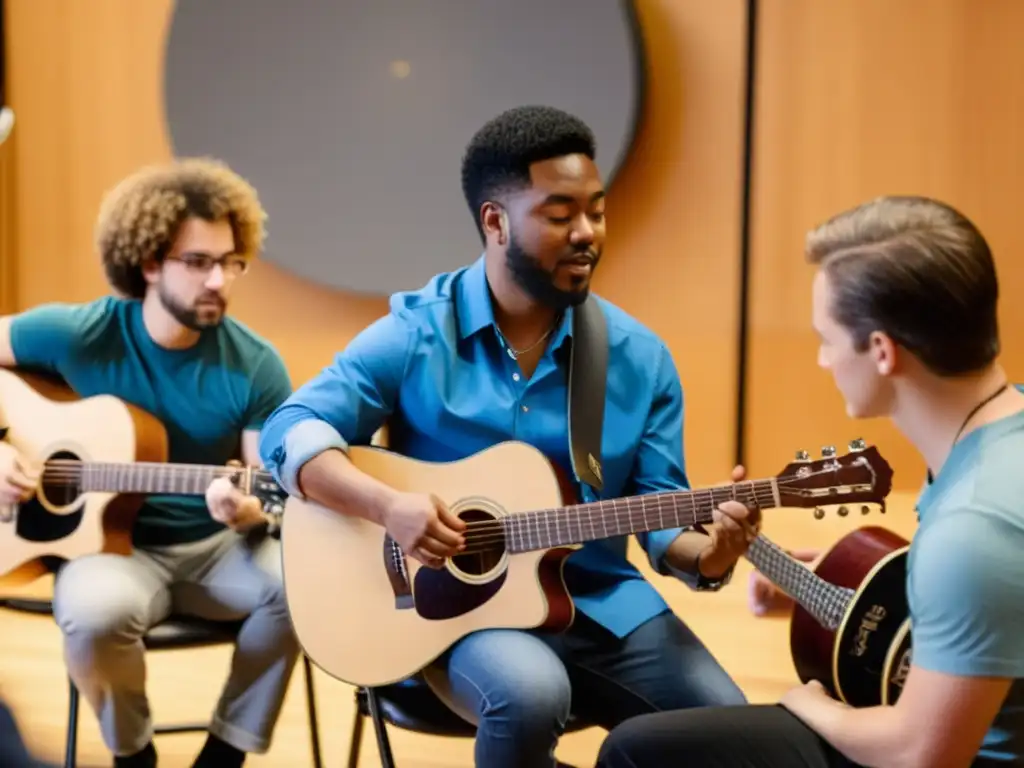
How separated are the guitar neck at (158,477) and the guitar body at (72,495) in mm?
29

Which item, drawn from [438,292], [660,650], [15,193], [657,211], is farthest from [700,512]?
[15,193]

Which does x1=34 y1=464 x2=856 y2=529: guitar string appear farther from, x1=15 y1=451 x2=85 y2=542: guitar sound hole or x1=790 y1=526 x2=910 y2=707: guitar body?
x1=15 y1=451 x2=85 y2=542: guitar sound hole

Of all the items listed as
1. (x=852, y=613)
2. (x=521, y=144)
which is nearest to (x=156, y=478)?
(x=521, y=144)

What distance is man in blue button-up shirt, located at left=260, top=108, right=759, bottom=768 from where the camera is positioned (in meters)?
1.91

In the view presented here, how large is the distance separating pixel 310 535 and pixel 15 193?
9.01ft

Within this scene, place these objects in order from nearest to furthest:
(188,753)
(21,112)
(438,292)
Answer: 1. (438,292)
2. (188,753)
3. (21,112)

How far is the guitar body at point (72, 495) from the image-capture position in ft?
7.79

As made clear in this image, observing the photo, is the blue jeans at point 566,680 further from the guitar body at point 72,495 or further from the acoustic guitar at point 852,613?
the guitar body at point 72,495

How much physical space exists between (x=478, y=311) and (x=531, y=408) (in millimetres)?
205

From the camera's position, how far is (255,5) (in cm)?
368

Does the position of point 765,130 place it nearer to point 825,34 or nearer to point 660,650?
point 825,34

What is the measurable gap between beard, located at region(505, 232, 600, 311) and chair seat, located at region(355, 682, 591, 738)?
0.70m

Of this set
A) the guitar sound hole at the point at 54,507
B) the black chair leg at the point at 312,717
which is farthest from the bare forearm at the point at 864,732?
the guitar sound hole at the point at 54,507

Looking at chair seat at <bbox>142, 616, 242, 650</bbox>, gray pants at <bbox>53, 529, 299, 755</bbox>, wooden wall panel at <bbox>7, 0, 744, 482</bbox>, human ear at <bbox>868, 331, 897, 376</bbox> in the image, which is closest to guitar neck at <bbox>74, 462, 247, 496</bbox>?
gray pants at <bbox>53, 529, 299, 755</bbox>
